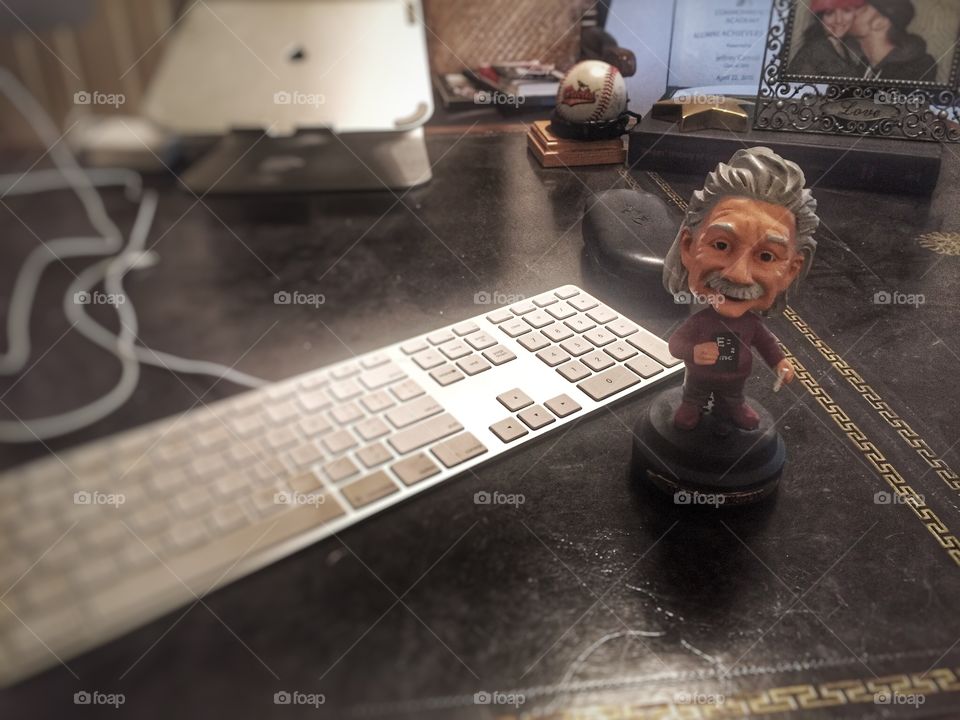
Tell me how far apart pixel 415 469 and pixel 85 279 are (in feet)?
0.97

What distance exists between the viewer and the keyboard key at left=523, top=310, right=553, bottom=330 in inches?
23.2

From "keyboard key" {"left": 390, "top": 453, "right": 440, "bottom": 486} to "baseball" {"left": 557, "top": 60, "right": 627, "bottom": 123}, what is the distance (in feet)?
1.94

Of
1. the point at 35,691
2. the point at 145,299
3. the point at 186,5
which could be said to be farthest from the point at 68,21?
the point at 35,691

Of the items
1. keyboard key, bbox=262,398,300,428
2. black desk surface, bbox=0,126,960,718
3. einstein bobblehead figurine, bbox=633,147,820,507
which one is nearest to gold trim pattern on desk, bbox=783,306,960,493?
black desk surface, bbox=0,126,960,718

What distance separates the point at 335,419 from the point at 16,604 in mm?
209

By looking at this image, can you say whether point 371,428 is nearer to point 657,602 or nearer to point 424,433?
point 424,433

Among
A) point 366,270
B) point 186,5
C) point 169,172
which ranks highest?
point 186,5

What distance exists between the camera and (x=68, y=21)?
38cm

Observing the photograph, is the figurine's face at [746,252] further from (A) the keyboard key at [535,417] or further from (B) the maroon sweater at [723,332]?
(A) the keyboard key at [535,417]

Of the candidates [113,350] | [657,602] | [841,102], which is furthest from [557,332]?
[841,102]

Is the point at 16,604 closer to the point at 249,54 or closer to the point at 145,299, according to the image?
the point at 145,299

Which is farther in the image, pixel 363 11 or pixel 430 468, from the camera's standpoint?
pixel 363 11

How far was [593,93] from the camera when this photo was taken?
88 cm

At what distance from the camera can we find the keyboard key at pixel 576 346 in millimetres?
560
